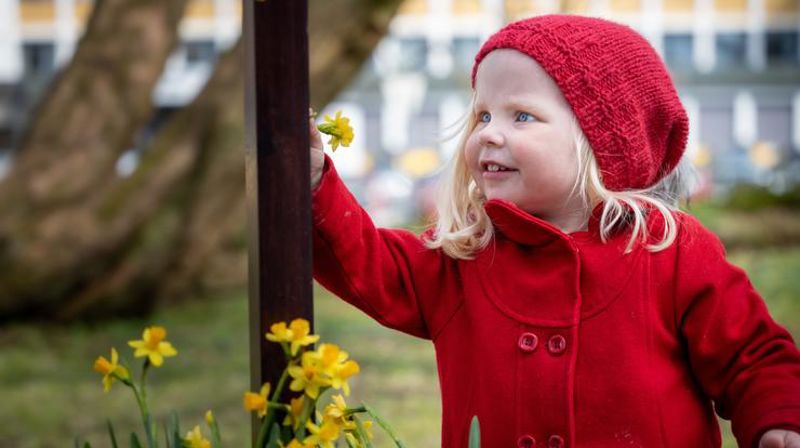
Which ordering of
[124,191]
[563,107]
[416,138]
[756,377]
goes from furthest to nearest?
[416,138] → [124,191] → [563,107] → [756,377]

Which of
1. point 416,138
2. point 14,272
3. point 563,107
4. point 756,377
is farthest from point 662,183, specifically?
point 416,138

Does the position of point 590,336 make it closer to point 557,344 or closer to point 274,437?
point 557,344

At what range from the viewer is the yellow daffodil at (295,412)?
169 centimetres

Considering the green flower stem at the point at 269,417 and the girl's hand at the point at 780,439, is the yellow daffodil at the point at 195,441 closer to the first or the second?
the green flower stem at the point at 269,417

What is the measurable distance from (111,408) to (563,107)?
3.63 m

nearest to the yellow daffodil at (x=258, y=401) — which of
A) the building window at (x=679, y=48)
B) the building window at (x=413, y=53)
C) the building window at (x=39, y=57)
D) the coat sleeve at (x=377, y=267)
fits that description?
the coat sleeve at (x=377, y=267)

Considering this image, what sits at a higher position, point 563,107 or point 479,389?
point 563,107

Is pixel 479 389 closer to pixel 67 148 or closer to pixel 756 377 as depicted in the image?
pixel 756 377

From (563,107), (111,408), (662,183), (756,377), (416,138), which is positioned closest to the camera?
(756,377)

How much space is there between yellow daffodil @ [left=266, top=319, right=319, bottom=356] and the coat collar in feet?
1.34

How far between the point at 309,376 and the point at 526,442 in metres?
0.40

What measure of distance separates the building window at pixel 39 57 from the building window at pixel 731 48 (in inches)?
715

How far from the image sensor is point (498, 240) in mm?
1998

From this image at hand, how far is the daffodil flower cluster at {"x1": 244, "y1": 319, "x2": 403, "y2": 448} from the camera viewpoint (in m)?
1.63
